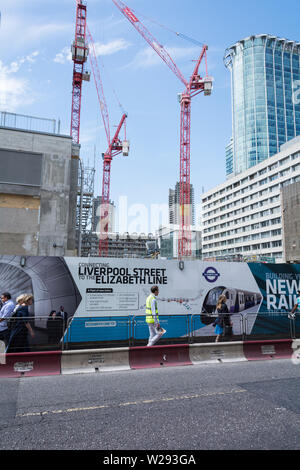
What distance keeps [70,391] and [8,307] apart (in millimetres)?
3661

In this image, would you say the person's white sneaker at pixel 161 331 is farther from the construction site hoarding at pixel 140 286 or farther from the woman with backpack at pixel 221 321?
the woman with backpack at pixel 221 321

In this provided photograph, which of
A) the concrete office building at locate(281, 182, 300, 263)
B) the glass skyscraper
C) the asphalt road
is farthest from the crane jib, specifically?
the glass skyscraper

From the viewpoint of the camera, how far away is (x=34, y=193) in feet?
95.9

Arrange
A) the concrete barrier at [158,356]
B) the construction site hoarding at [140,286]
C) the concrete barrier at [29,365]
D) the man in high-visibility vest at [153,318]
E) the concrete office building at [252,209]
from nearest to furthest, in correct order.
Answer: the concrete barrier at [29,365] → the concrete barrier at [158,356] → the man in high-visibility vest at [153,318] → the construction site hoarding at [140,286] → the concrete office building at [252,209]

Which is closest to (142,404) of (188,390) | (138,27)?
(188,390)

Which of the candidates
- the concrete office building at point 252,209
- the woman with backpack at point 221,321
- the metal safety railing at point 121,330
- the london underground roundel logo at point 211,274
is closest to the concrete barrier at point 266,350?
the metal safety railing at point 121,330

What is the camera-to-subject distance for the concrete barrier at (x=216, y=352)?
9117 mm

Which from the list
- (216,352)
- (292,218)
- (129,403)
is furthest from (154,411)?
(292,218)

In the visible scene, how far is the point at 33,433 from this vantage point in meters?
4.23

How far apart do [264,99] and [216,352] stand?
172857 mm

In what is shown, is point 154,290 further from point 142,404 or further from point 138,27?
point 138,27

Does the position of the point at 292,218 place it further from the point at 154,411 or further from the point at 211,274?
the point at 154,411

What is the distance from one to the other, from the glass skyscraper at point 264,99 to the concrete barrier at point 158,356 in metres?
158
